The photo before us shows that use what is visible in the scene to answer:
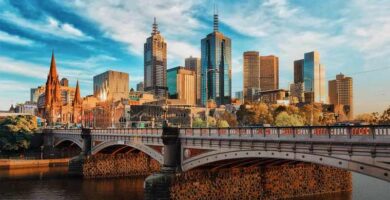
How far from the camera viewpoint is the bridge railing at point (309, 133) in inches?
1067

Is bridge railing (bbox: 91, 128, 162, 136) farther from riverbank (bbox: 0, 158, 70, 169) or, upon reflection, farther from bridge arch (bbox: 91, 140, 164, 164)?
riverbank (bbox: 0, 158, 70, 169)

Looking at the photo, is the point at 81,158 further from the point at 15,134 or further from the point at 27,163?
the point at 15,134

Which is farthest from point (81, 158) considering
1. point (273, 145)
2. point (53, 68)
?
point (53, 68)

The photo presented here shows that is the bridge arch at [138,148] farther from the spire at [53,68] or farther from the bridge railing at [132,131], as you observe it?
the spire at [53,68]

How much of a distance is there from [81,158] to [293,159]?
54.6 metres

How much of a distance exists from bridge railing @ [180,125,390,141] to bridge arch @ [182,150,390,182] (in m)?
1.42

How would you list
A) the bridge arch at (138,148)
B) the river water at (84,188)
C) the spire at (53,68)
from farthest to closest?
the spire at (53,68) < the river water at (84,188) < the bridge arch at (138,148)

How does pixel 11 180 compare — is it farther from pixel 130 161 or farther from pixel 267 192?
pixel 267 192

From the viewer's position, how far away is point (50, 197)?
57.0 meters

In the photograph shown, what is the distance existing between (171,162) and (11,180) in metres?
38.5

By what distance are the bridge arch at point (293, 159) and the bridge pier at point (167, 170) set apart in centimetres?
143

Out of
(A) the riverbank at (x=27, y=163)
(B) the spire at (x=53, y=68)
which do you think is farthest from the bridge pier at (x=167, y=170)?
(B) the spire at (x=53, y=68)

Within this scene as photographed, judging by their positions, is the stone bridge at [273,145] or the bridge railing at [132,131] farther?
the bridge railing at [132,131]

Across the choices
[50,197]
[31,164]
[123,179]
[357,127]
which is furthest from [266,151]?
[31,164]
